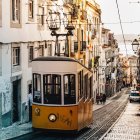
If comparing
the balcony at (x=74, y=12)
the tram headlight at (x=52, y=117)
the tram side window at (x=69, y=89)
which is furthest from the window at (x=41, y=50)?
the balcony at (x=74, y=12)

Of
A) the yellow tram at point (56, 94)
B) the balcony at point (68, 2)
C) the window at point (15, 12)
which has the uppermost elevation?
the balcony at point (68, 2)

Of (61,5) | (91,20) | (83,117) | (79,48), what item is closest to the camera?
(83,117)

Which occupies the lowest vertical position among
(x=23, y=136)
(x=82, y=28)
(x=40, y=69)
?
(x=23, y=136)

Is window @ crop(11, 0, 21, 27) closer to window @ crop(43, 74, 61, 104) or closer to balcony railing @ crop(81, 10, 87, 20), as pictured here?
window @ crop(43, 74, 61, 104)

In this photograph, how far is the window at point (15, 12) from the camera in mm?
20938

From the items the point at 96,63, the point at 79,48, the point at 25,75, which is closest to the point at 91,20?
the point at 96,63

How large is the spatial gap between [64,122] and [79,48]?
29090 millimetres

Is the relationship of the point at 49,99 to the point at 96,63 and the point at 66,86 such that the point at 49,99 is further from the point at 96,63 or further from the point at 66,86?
the point at 96,63

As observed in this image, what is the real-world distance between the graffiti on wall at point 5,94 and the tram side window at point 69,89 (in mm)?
4588

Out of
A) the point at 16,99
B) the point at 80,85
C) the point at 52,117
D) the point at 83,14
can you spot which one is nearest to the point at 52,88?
the point at 52,117

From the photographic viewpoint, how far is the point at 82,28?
47.1m

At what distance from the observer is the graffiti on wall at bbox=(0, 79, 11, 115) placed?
1909 cm

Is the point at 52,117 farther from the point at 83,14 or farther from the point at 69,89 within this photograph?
the point at 83,14

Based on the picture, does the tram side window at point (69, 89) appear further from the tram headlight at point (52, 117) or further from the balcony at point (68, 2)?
the balcony at point (68, 2)
